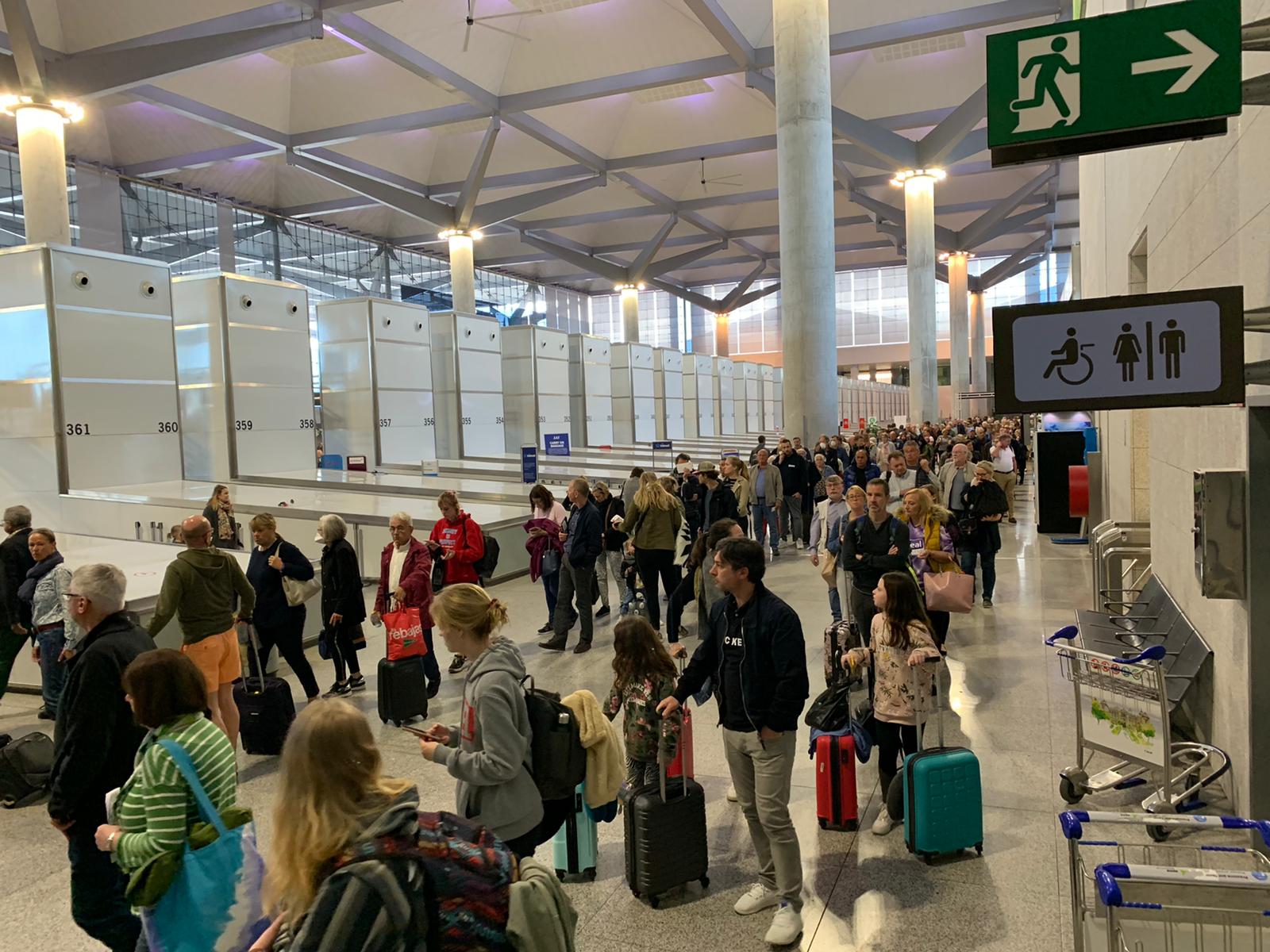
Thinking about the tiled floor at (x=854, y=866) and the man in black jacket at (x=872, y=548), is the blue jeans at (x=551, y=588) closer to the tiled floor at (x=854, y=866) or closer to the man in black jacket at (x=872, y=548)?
the tiled floor at (x=854, y=866)

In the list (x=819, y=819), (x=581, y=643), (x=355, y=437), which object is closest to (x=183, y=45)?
(x=355, y=437)

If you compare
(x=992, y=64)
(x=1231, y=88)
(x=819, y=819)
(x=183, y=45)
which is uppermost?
(x=183, y=45)

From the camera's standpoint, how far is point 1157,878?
7.91 ft

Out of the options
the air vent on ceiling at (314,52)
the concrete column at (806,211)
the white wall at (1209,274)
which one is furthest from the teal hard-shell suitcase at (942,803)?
the air vent on ceiling at (314,52)

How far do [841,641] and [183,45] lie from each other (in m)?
18.0

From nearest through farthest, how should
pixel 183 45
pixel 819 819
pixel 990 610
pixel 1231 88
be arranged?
pixel 1231 88, pixel 819 819, pixel 990 610, pixel 183 45

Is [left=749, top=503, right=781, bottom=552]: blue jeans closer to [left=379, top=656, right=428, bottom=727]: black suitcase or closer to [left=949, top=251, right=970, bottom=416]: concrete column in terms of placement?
[left=379, top=656, right=428, bottom=727]: black suitcase

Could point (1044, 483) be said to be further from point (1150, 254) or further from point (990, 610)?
point (1150, 254)

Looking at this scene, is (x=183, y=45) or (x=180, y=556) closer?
(x=180, y=556)

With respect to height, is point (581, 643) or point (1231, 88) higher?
point (1231, 88)

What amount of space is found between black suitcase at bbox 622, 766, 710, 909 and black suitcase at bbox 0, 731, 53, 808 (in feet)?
12.1

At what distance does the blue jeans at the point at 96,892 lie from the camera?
3.31m

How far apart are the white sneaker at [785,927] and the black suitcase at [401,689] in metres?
3.33

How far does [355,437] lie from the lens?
18.9 meters
